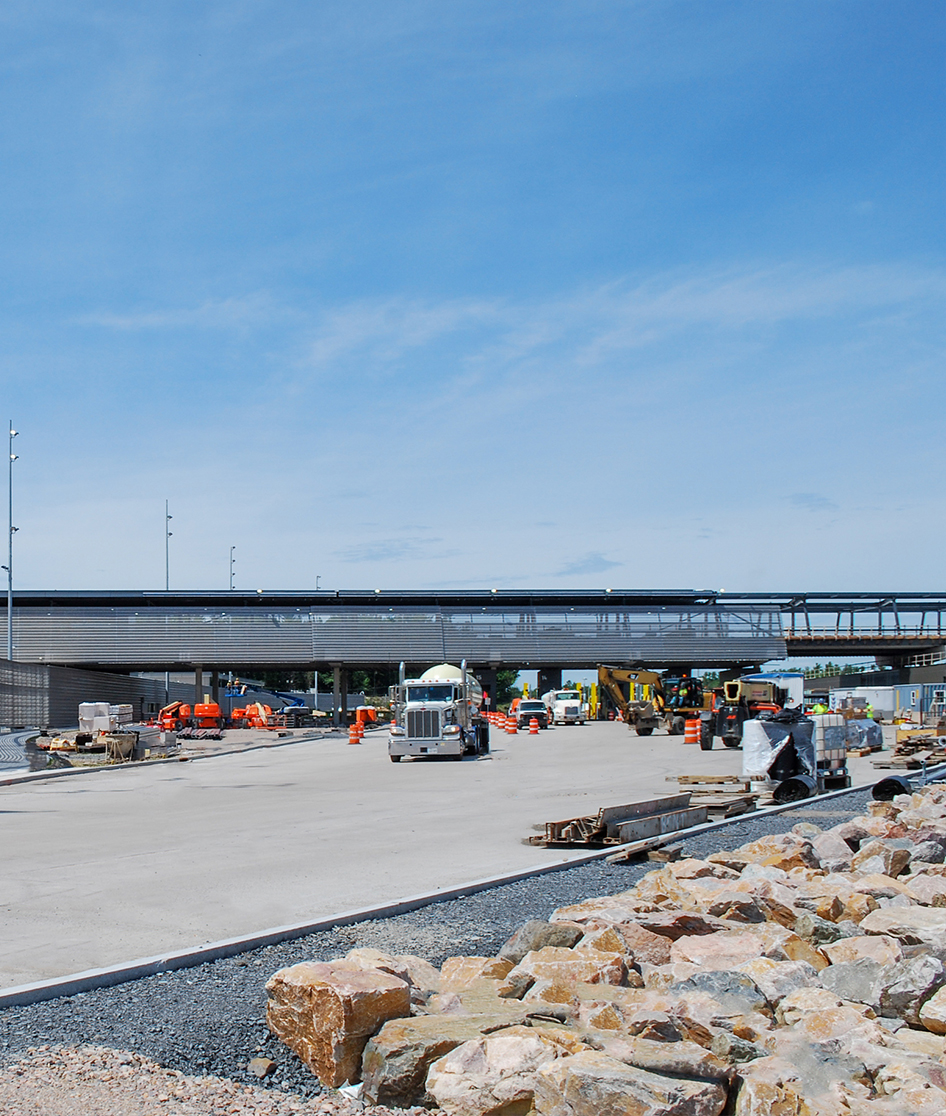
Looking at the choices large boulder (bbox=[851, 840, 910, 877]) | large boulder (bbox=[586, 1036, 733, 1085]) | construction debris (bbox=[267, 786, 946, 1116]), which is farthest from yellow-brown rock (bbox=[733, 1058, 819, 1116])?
large boulder (bbox=[851, 840, 910, 877])

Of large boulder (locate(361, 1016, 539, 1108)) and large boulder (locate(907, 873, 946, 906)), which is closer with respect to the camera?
large boulder (locate(361, 1016, 539, 1108))

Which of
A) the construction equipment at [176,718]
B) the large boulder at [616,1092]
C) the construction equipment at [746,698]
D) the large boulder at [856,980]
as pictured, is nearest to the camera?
the large boulder at [616,1092]

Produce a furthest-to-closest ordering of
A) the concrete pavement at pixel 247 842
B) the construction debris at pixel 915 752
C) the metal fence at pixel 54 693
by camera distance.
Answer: the metal fence at pixel 54 693
the construction debris at pixel 915 752
the concrete pavement at pixel 247 842

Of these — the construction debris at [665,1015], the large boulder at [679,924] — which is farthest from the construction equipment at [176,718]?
the construction debris at [665,1015]

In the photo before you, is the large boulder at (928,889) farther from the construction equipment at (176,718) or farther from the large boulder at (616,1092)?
the construction equipment at (176,718)

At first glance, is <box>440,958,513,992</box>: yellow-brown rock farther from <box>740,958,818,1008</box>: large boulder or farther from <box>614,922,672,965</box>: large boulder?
<box>740,958,818,1008</box>: large boulder

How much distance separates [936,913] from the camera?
27.8 feet

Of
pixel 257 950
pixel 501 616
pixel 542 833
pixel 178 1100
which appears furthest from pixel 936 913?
pixel 501 616

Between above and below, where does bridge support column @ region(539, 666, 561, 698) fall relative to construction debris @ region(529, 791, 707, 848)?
below

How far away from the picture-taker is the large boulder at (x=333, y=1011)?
562 centimetres

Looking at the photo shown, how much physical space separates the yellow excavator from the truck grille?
648 inches

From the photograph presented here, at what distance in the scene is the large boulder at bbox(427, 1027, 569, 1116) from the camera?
4859 mm

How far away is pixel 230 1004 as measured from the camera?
6.70 m

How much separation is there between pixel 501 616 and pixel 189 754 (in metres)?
47.5
